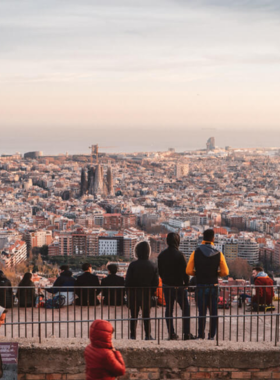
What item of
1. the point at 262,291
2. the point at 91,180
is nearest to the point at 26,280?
the point at 262,291

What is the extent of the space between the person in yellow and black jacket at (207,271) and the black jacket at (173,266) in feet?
0.32

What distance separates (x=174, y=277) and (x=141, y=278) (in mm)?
318

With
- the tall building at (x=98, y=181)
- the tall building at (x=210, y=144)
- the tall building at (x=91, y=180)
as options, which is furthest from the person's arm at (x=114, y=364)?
the tall building at (x=210, y=144)

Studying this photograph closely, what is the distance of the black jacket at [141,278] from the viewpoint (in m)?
5.41

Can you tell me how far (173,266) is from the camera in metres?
5.45

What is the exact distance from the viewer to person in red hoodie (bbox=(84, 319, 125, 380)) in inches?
144

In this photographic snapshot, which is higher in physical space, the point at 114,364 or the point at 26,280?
the point at 114,364

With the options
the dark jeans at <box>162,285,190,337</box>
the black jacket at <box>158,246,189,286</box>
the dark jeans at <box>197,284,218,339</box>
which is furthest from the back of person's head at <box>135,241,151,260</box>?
the dark jeans at <box>197,284,218,339</box>

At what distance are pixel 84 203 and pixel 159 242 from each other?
31552mm

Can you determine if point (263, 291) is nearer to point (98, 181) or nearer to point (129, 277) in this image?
point (129, 277)

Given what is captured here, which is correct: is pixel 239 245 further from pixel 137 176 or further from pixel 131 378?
pixel 137 176

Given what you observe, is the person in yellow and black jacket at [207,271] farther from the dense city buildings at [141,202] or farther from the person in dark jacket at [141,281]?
the dense city buildings at [141,202]

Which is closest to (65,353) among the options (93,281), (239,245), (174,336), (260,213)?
(174,336)

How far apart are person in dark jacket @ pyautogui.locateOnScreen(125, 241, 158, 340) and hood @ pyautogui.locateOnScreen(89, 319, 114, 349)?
169cm
